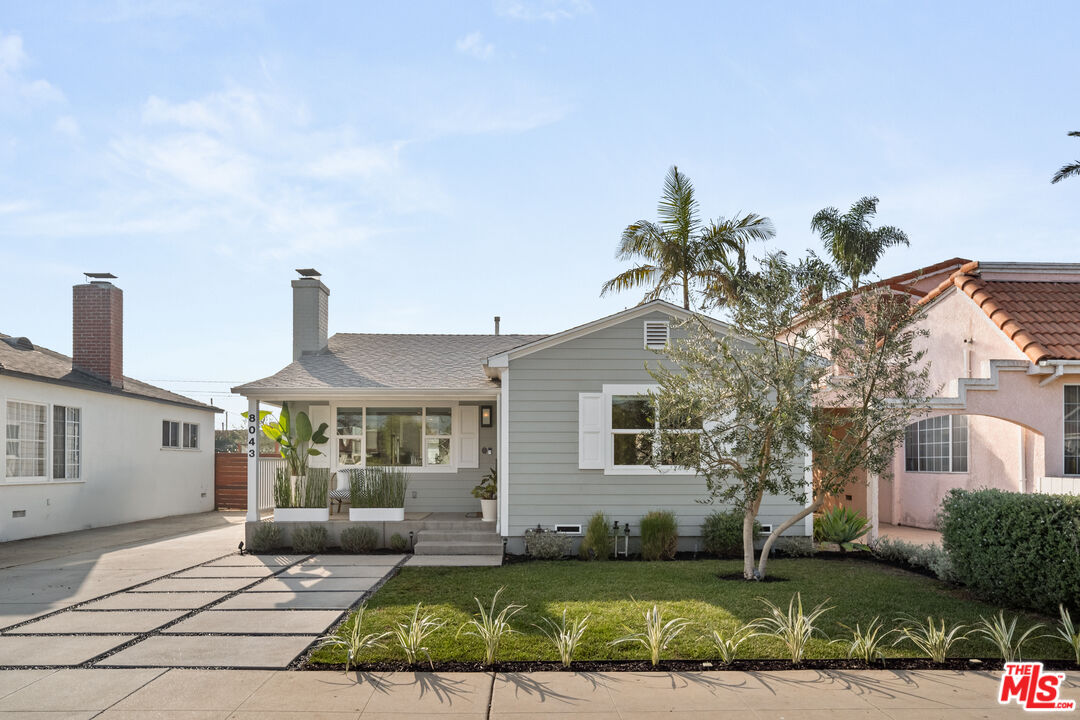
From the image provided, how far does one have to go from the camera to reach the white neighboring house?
46.3ft

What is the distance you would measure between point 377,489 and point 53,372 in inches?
307

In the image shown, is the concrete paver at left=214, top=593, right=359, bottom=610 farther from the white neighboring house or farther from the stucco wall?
the stucco wall

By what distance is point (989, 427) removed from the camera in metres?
12.8

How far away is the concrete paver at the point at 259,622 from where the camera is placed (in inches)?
269

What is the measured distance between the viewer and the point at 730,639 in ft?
20.1

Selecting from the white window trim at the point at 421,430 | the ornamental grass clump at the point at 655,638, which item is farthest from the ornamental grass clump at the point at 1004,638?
the white window trim at the point at 421,430

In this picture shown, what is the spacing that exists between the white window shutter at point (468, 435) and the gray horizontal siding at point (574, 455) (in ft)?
10.2

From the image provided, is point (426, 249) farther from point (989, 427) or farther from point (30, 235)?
point (989, 427)

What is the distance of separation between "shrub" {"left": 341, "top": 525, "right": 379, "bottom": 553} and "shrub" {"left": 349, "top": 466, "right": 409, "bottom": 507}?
1.44 feet

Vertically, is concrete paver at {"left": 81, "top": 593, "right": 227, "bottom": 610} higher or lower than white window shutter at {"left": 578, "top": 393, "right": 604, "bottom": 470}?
lower

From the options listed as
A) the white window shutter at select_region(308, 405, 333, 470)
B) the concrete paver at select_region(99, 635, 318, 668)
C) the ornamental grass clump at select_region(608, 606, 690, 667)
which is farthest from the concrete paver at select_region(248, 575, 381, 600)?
the white window shutter at select_region(308, 405, 333, 470)

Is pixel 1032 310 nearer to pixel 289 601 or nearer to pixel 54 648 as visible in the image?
pixel 289 601

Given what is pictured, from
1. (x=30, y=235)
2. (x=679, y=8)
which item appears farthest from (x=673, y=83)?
(x=30, y=235)

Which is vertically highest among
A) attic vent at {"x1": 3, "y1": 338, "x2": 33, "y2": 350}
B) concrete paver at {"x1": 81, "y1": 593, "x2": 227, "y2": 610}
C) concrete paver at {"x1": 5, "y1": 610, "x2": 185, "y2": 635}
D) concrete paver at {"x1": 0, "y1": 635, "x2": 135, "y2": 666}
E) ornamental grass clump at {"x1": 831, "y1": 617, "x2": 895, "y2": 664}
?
attic vent at {"x1": 3, "y1": 338, "x2": 33, "y2": 350}
